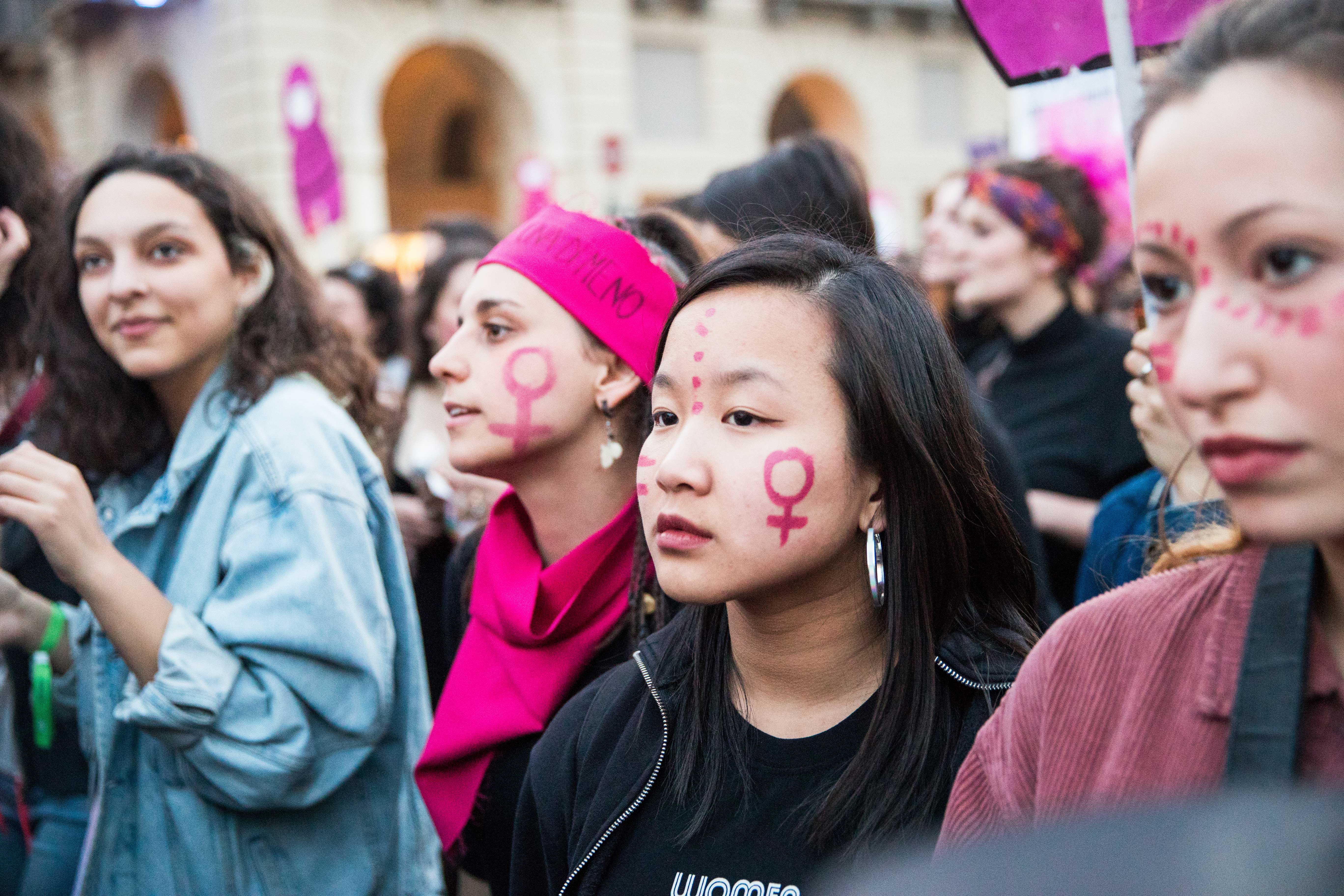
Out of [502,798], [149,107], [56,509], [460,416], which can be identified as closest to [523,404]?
[460,416]

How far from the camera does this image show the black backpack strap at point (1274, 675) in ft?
2.66

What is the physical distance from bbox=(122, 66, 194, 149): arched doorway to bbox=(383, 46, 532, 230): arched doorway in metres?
3.52

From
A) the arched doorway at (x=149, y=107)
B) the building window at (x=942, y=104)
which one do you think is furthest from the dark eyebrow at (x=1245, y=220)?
the building window at (x=942, y=104)

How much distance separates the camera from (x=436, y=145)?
66.3 feet

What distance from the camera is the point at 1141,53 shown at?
166 cm

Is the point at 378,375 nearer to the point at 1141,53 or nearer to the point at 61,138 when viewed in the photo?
the point at 1141,53

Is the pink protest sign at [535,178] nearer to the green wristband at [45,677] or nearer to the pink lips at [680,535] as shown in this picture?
the green wristband at [45,677]

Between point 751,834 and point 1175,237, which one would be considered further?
point 751,834

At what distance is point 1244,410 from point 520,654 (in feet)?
5.40

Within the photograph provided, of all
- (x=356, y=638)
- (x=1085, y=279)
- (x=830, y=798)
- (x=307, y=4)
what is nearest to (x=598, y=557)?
(x=356, y=638)

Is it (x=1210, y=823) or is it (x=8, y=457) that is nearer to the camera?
(x=1210, y=823)

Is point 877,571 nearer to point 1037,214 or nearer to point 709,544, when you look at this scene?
point 709,544

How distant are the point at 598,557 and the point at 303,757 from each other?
26.7 inches

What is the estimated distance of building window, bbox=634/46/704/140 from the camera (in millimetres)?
17453
